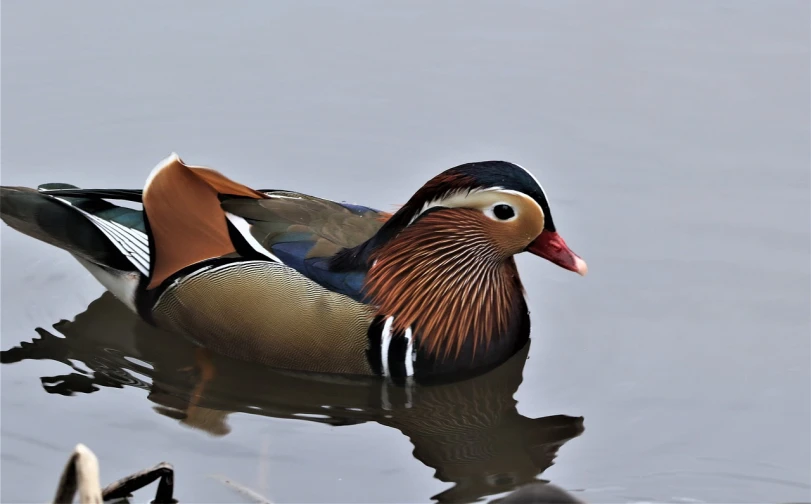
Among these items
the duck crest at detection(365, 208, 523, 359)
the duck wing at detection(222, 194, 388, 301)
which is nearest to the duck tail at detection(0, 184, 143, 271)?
the duck wing at detection(222, 194, 388, 301)

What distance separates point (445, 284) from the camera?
6.37 m

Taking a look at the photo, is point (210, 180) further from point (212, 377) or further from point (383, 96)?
point (383, 96)

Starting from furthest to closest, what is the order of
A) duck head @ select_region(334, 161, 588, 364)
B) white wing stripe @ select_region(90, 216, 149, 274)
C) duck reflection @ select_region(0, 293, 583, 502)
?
white wing stripe @ select_region(90, 216, 149, 274)
duck head @ select_region(334, 161, 588, 364)
duck reflection @ select_region(0, 293, 583, 502)

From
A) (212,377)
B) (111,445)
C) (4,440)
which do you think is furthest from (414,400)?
(4,440)

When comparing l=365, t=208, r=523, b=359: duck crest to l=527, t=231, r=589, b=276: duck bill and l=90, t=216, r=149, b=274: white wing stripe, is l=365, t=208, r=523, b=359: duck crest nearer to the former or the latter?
l=527, t=231, r=589, b=276: duck bill

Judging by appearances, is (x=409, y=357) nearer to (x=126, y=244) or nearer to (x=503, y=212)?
(x=503, y=212)

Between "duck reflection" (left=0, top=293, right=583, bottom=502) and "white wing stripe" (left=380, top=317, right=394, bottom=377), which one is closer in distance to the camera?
"duck reflection" (left=0, top=293, right=583, bottom=502)

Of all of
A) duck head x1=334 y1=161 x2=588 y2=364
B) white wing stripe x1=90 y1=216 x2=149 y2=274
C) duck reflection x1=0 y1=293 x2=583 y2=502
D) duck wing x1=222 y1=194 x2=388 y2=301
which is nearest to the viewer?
duck reflection x1=0 y1=293 x2=583 y2=502

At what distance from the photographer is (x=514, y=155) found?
25.9 feet

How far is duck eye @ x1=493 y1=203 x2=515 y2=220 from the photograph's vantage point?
19.8 ft

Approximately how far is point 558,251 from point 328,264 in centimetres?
115

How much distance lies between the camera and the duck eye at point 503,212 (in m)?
6.02

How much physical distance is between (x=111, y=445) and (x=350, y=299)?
133 centimetres

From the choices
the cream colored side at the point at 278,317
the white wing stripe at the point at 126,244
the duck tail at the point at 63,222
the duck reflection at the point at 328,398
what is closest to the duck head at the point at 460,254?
the cream colored side at the point at 278,317
